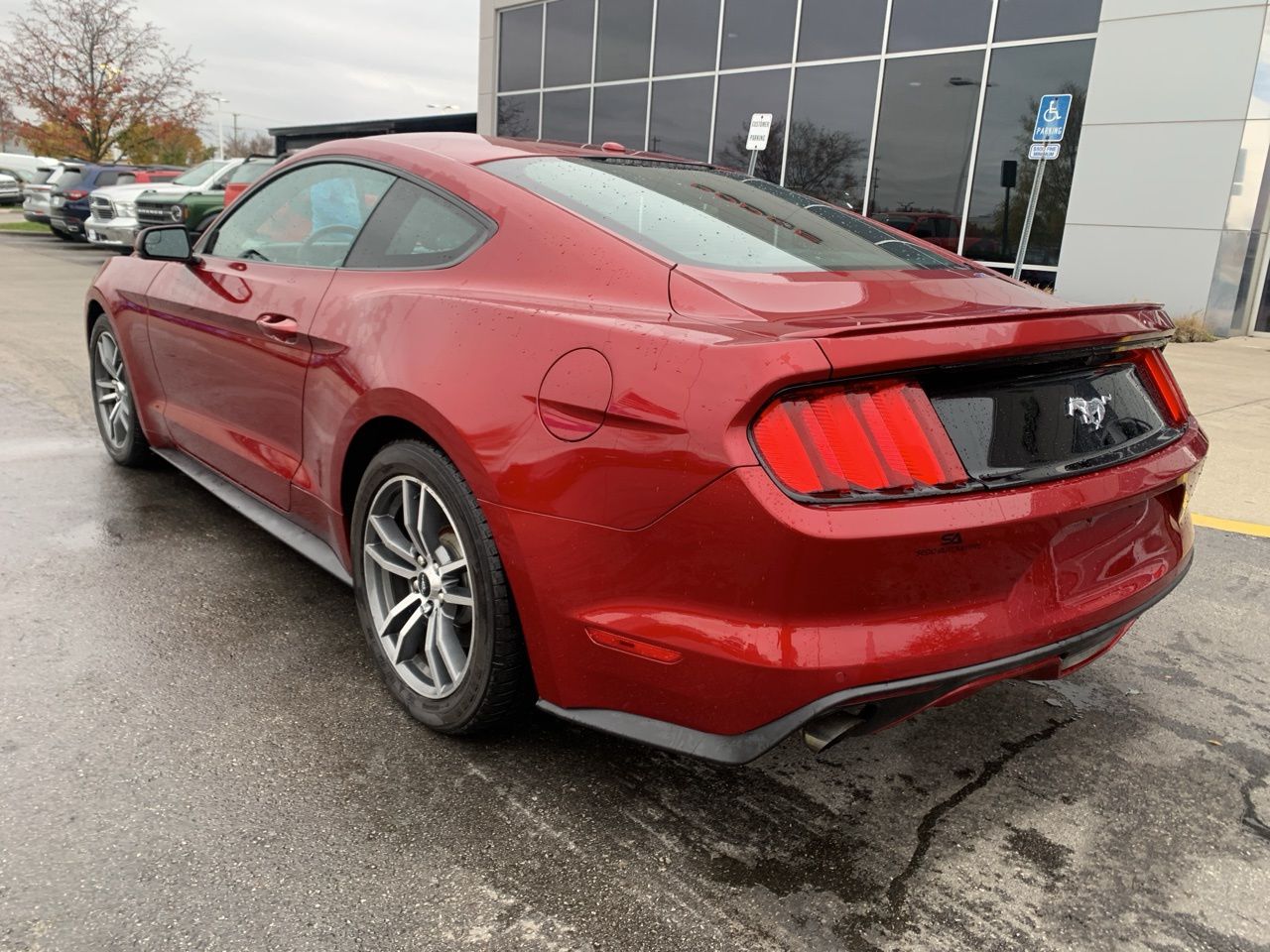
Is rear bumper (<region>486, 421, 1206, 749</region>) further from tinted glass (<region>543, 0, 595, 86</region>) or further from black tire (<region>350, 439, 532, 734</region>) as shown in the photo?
tinted glass (<region>543, 0, 595, 86</region>)

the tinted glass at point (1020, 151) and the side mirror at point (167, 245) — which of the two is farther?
the tinted glass at point (1020, 151)

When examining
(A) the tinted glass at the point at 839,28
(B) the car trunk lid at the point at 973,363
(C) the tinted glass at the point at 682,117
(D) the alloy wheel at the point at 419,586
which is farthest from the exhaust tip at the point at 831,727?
(C) the tinted glass at the point at 682,117

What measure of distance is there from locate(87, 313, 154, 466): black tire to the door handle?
1578mm

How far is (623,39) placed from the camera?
18.3m

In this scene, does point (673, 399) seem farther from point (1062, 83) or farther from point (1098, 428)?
point (1062, 83)

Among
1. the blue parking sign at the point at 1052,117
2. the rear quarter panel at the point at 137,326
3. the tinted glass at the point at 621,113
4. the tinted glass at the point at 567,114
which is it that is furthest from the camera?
the tinted glass at the point at 567,114

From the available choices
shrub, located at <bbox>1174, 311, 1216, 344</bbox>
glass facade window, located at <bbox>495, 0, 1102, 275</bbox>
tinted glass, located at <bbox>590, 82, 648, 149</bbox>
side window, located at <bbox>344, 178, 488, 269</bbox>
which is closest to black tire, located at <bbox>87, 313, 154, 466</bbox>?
side window, located at <bbox>344, 178, 488, 269</bbox>

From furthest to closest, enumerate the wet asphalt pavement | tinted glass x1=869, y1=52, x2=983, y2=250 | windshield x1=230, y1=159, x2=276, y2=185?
1. windshield x1=230, y1=159, x2=276, y2=185
2. tinted glass x1=869, y1=52, x2=983, y2=250
3. the wet asphalt pavement

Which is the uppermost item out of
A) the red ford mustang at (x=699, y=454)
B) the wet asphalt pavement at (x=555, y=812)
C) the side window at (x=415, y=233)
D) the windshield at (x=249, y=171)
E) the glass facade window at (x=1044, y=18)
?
the glass facade window at (x=1044, y=18)

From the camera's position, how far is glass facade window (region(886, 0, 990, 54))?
13.1 m

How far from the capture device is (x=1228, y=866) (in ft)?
6.86

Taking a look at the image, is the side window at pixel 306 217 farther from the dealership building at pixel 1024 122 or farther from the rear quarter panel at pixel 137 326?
the dealership building at pixel 1024 122

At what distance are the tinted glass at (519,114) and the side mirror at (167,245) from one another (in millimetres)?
17855

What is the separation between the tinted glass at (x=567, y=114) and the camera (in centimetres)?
1947
